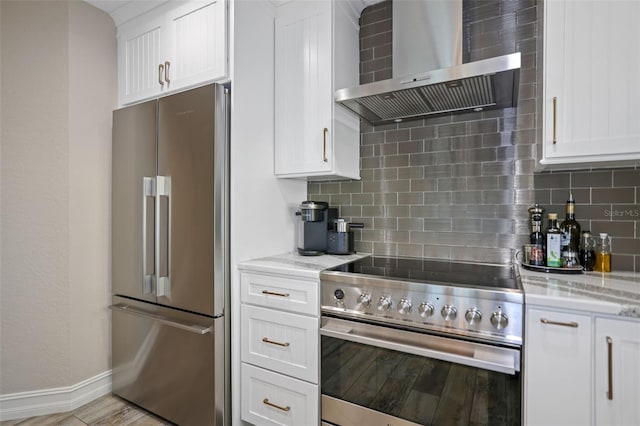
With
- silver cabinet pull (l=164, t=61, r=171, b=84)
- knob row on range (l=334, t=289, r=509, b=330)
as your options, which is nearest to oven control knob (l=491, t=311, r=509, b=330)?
knob row on range (l=334, t=289, r=509, b=330)

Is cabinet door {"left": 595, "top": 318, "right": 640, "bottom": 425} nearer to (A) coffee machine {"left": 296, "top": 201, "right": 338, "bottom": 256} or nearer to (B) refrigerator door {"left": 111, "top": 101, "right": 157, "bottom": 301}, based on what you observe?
(A) coffee machine {"left": 296, "top": 201, "right": 338, "bottom": 256}

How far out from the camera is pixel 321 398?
163 centimetres

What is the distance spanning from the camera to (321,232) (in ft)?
7.21

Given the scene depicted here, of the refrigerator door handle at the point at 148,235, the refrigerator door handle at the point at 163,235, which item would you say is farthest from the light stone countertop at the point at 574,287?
the refrigerator door handle at the point at 148,235

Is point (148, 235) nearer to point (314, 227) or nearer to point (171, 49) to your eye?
point (314, 227)

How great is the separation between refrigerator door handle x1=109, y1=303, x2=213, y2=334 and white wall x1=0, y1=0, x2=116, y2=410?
0.24 meters

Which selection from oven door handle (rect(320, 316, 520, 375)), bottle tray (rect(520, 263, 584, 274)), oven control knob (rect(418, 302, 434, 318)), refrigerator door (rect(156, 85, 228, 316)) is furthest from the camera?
refrigerator door (rect(156, 85, 228, 316))

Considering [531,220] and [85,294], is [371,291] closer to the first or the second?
[531,220]

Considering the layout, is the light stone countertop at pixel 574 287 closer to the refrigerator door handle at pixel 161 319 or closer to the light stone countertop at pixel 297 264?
the light stone countertop at pixel 297 264

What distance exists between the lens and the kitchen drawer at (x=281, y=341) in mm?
1636

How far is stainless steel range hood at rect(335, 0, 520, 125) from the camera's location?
154 centimetres

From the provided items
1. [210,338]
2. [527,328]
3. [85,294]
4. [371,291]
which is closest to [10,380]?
[85,294]

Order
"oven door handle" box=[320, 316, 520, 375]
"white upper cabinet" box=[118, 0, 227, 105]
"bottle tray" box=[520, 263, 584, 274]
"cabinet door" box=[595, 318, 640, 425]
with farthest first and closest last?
"white upper cabinet" box=[118, 0, 227, 105], "bottle tray" box=[520, 263, 584, 274], "oven door handle" box=[320, 316, 520, 375], "cabinet door" box=[595, 318, 640, 425]

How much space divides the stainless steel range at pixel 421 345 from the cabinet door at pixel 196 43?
1.36 m
